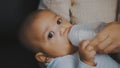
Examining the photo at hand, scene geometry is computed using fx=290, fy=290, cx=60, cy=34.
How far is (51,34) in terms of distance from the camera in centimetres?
117

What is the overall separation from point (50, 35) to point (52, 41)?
0.03 m

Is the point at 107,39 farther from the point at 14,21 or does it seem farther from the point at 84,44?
the point at 14,21

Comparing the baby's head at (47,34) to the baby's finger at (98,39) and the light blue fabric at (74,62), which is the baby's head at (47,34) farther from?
the baby's finger at (98,39)

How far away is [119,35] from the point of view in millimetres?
1057

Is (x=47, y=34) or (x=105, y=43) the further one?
(x=47, y=34)

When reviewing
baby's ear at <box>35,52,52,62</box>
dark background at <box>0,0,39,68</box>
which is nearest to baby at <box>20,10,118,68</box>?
baby's ear at <box>35,52,52,62</box>

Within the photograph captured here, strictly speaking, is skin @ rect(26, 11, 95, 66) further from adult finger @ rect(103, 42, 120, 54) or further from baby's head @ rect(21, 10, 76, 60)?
adult finger @ rect(103, 42, 120, 54)

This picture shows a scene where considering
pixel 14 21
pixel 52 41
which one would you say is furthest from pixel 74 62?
pixel 14 21

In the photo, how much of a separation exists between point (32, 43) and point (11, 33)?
41 cm

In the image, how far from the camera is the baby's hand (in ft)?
3.43

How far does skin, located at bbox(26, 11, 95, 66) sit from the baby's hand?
12cm

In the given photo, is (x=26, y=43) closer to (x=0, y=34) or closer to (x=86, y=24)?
(x=86, y=24)

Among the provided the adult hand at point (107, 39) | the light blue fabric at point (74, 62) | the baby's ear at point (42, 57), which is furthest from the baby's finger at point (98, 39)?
the baby's ear at point (42, 57)

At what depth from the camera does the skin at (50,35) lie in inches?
45.9
